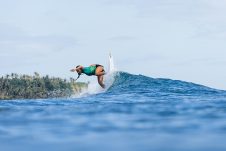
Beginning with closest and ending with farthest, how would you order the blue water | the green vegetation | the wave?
the blue water, the wave, the green vegetation

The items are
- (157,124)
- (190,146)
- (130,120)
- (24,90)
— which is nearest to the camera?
(190,146)

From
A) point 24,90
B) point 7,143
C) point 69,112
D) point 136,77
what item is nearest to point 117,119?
point 69,112

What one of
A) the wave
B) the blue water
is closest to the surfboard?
the wave

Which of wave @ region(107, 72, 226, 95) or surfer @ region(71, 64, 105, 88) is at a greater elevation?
surfer @ region(71, 64, 105, 88)

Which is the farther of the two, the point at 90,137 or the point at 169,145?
the point at 90,137

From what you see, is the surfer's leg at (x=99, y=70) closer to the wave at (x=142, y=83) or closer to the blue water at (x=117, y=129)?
the wave at (x=142, y=83)

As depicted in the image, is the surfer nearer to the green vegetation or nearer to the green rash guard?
the green rash guard

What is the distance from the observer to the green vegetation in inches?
2510

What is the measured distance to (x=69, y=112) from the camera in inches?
513

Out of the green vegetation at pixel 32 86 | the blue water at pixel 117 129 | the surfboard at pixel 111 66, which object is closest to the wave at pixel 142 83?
the surfboard at pixel 111 66

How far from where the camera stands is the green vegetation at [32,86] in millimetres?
63750

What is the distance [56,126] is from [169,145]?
3.35 m

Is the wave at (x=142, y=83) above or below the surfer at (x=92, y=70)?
below

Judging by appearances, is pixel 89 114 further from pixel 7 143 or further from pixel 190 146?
pixel 190 146
